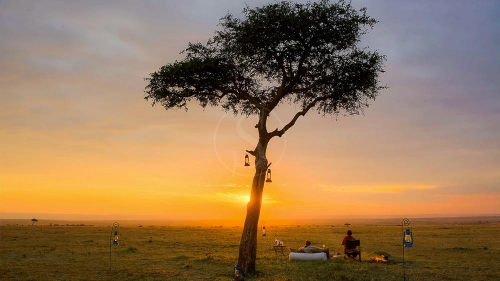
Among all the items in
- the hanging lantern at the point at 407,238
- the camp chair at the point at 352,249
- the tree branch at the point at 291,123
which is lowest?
the camp chair at the point at 352,249

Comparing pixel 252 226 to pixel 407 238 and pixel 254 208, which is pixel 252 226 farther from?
pixel 407 238

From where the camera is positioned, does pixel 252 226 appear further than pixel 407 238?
Yes

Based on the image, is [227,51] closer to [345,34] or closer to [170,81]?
[170,81]

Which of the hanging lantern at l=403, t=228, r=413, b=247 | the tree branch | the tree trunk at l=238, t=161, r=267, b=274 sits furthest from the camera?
the tree branch

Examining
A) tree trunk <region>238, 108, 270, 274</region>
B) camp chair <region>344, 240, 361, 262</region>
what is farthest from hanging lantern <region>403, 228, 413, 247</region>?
camp chair <region>344, 240, 361, 262</region>

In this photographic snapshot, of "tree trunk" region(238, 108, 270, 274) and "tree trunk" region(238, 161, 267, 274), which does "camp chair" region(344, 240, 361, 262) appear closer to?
"tree trunk" region(238, 108, 270, 274)

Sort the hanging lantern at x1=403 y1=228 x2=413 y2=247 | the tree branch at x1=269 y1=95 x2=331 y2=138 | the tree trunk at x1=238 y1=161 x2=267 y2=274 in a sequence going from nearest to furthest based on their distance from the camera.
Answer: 1. the hanging lantern at x1=403 y1=228 x2=413 y2=247
2. the tree trunk at x1=238 y1=161 x2=267 y2=274
3. the tree branch at x1=269 y1=95 x2=331 y2=138

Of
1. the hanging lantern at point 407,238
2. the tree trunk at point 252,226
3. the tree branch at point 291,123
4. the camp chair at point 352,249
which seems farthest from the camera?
the camp chair at point 352,249

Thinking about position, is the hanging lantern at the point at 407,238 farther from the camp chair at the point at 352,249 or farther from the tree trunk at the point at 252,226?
the camp chair at the point at 352,249

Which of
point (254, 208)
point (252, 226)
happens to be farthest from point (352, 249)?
point (254, 208)

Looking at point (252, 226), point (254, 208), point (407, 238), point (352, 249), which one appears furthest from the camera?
point (352, 249)

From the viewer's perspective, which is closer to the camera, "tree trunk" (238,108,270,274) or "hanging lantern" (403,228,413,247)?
"hanging lantern" (403,228,413,247)

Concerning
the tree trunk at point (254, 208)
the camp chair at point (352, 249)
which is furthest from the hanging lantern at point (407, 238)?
the camp chair at point (352, 249)

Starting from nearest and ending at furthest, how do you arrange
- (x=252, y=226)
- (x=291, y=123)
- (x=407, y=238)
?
(x=407, y=238)
(x=252, y=226)
(x=291, y=123)
